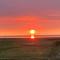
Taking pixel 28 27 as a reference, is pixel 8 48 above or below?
below

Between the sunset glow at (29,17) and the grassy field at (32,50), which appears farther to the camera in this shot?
the grassy field at (32,50)

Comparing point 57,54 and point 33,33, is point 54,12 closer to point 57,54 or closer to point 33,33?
point 33,33

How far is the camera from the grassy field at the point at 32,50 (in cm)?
196

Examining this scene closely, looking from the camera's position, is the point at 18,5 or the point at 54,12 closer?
the point at 18,5

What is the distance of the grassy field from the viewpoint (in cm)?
196

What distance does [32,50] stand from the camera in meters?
1.97

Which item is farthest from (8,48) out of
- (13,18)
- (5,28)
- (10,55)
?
(13,18)

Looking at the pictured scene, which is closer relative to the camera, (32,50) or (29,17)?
(29,17)

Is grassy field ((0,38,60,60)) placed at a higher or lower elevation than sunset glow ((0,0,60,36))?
lower

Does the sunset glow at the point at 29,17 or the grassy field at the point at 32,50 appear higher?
the sunset glow at the point at 29,17

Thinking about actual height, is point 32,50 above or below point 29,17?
below

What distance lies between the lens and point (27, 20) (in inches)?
74.7

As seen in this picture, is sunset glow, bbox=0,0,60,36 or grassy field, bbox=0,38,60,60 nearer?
sunset glow, bbox=0,0,60,36

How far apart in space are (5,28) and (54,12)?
60 cm
